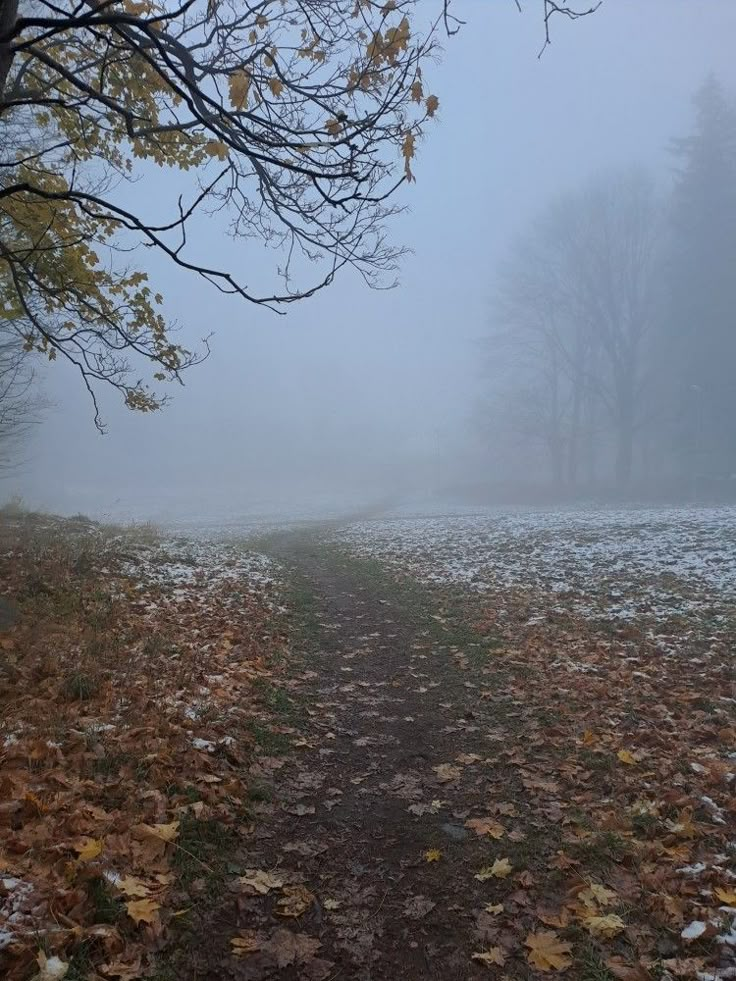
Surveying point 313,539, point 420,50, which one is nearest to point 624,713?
point 420,50

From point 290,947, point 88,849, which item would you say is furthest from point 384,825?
point 88,849

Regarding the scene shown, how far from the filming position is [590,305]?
38.2 meters

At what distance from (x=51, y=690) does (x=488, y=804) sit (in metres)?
3.67

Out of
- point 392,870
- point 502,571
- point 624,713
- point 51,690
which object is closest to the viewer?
point 392,870

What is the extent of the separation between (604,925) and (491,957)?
0.60 m

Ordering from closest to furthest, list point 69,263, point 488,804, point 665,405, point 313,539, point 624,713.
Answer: point 488,804 → point 624,713 → point 69,263 → point 313,539 → point 665,405

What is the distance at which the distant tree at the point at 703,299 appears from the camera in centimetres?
3547

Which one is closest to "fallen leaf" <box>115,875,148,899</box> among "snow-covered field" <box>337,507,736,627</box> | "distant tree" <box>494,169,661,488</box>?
"snow-covered field" <box>337,507,736,627</box>

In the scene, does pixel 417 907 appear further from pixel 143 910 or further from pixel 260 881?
pixel 143 910

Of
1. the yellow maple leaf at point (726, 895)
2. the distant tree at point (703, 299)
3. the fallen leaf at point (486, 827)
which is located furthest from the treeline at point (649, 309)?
the yellow maple leaf at point (726, 895)

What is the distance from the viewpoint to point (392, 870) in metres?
3.52

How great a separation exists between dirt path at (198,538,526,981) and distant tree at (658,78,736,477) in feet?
112

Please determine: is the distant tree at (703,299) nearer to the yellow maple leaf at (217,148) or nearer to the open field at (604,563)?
the open field at (604,563)

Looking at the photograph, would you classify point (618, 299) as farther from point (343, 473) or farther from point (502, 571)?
point (343, 473)
